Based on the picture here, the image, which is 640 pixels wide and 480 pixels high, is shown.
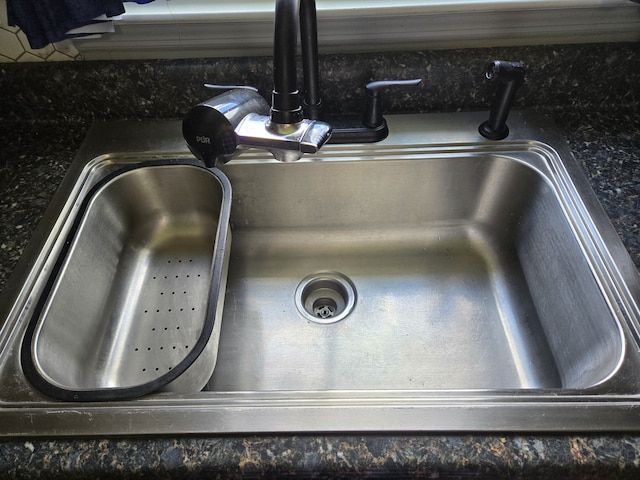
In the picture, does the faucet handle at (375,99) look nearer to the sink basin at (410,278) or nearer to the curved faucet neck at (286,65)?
the sink basin at (410,278)

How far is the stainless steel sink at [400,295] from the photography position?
53 centimetres

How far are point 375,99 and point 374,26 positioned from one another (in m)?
0.15

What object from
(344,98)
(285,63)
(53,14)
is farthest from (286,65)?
(53,14)

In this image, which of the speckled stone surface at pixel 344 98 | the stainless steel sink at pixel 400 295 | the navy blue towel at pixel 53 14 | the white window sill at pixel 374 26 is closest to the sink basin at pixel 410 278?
the stainless steel sink at pixel 400 295

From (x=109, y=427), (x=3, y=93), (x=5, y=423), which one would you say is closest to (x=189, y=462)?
(x=109, y=427)

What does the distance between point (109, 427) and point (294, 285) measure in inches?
17.4

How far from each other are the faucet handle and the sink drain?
307 mm

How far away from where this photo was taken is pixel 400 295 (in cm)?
87

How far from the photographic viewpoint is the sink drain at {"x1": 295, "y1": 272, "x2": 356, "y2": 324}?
864 mm

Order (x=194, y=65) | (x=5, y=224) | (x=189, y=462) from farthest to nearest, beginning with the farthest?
(x=194, y=65) → (x=5, y=224) → (x=189, y=462)

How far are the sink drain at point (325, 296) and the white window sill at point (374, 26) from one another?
450 mm

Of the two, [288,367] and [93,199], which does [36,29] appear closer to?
[93,199]

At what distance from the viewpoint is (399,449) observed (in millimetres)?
496

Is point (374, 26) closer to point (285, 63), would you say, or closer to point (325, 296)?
point (285, 63)
